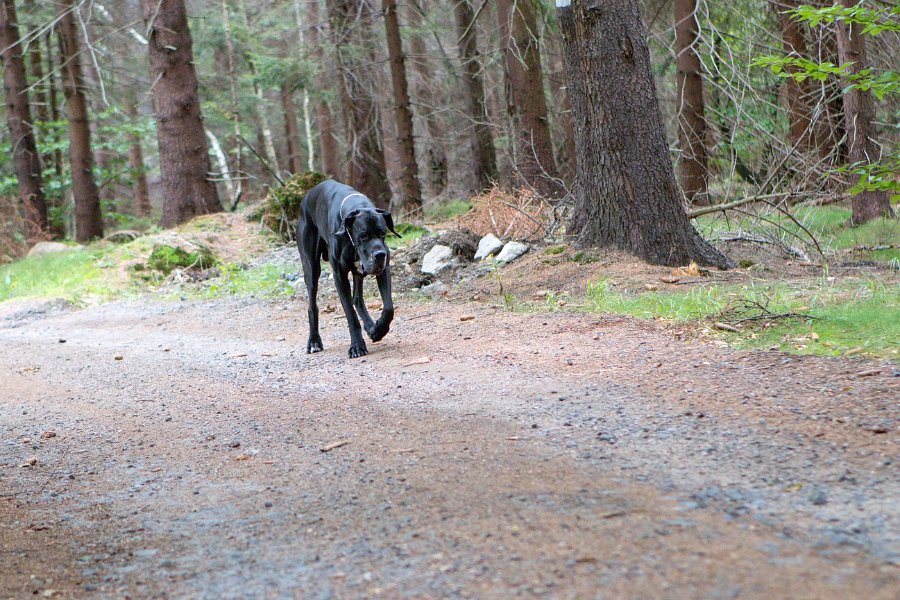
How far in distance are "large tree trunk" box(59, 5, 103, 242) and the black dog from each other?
54.7ft

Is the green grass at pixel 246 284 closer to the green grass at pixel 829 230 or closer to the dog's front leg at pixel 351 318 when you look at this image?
the dog's front leg at pixel 351 318

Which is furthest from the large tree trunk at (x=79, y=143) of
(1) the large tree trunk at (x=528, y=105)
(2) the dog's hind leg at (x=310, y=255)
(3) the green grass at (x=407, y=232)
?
(2) the dog's hind leg at (x=310, y=255)

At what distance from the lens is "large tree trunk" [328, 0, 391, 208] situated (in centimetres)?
1989

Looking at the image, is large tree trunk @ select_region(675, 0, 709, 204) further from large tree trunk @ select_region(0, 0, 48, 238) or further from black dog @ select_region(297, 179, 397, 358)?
large tree trunk @ select_region(0, 0, 48, 238)

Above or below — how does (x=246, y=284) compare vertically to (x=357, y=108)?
below

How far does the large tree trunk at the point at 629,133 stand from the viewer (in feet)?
30.9

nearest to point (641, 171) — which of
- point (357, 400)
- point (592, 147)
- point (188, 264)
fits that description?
point (592, 147)

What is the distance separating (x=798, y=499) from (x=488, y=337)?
451cm

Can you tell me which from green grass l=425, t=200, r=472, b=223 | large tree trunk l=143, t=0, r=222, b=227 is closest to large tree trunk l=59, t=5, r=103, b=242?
large tree trunk l=143, t=0, r=222, b=227

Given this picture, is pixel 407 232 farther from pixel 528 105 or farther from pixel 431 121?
pixel 431 121

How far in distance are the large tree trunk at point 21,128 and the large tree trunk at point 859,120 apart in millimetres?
21055

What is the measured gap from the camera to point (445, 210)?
20.4m

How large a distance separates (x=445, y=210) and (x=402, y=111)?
258 centimetres

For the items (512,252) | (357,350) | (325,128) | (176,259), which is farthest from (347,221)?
(325,128)
